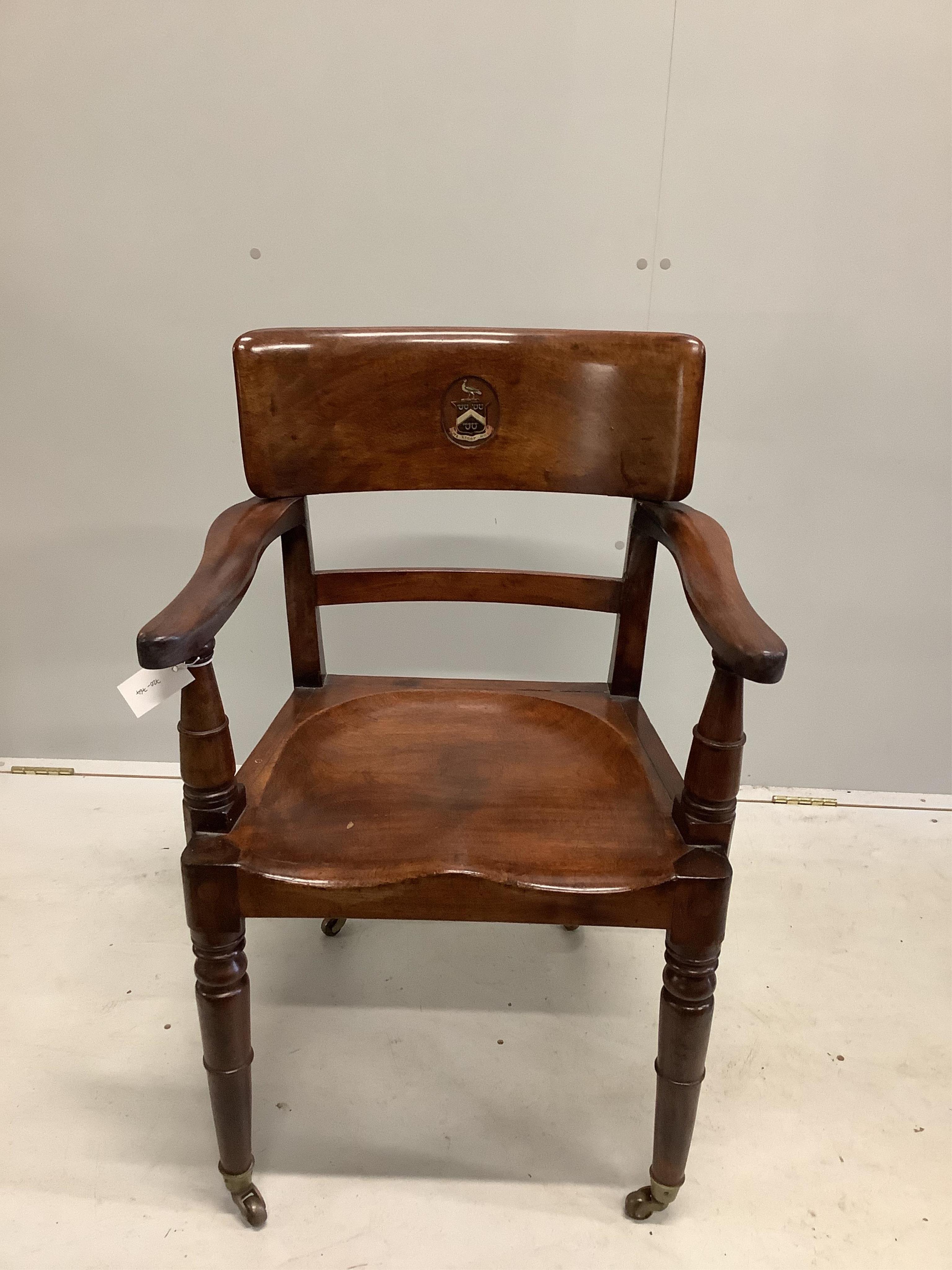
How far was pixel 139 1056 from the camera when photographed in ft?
4.26

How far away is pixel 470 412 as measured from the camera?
1.19 metres

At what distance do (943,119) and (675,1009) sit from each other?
145 cm

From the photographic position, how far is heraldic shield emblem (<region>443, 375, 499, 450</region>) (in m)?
1.18

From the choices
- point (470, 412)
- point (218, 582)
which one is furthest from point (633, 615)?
point (218, 582)

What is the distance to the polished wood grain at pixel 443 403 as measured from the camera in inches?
44.7

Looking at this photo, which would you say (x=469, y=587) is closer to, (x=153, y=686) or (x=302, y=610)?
(x=302, y=610)

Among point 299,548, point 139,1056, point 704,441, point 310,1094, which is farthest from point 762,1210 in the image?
point 704,441

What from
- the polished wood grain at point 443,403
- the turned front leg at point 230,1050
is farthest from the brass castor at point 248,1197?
the polished wood grain at point 443,403

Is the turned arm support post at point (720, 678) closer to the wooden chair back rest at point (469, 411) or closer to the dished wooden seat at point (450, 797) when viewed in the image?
the dished wooden seat at point (450, 797)

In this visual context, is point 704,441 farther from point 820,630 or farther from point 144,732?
point 144,732

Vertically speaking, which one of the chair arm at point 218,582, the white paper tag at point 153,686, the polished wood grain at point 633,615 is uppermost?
the chair arm at point 218,582

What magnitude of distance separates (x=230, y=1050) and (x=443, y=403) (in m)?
0.81

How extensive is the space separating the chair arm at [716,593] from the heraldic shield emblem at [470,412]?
233 mm

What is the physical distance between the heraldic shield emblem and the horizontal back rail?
0.19m
